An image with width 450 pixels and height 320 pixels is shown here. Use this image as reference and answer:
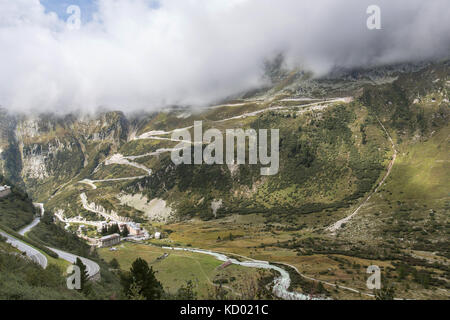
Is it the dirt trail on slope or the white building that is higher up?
the dirt trail on slope

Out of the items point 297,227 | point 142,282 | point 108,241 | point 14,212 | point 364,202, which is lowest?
point 108,241

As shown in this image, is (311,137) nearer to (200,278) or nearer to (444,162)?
(444,162)

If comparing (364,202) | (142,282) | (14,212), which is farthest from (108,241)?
(364,202)

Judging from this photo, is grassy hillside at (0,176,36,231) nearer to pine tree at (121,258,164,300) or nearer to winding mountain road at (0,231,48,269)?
winding mountain road at (0,231,48,269)

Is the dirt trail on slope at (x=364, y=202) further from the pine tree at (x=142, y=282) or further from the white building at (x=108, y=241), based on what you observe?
the pine tree at (x=142, y=282)

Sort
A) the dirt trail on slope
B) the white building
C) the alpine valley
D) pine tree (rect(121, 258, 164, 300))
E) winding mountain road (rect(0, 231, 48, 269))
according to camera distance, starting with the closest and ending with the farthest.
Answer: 1. pine tree (rect(121, 258, 164, 300))
2. winding mountain road (rect(0, 231, 48, 269))
3. the alpine valley
4. the white building
5. the dirt trail on slope

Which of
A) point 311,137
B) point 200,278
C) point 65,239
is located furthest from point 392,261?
point 311,137

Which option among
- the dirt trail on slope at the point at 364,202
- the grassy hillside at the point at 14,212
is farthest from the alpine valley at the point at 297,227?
the dirt trail on slope at the point at 364,202

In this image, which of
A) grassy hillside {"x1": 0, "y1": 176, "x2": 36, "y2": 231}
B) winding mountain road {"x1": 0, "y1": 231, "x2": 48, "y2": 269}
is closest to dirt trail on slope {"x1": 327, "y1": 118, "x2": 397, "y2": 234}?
winding mountain road {"x1": 0, "y1": 231, "x2": 48, "y2": 269}

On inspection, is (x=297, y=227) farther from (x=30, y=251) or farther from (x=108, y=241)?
(x=30, y=251)

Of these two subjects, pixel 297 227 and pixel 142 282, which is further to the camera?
pixel 297 227

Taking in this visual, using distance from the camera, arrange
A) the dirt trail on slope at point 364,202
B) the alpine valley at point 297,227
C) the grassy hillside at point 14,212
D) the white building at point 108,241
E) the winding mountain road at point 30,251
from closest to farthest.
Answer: the winding mountain road at point 30,251
the alpine valley at point 297,227
the grassy hillside at point 14,212
the white building at point 108,241
the dirt trail on slope at point 364,202
